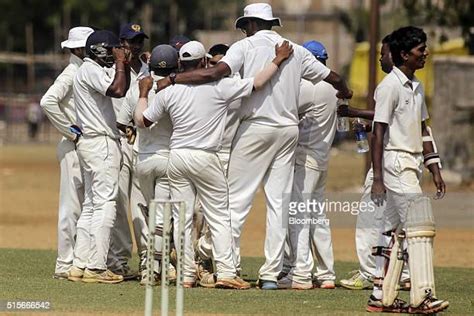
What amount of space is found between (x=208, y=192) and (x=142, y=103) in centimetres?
102

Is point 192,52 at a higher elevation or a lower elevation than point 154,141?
higher

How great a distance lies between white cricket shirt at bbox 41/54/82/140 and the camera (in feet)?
44.6

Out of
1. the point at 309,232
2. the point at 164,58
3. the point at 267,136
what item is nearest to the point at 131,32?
the point at 164,58

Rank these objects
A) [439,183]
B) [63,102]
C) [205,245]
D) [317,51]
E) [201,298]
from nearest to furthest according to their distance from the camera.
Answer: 1. [439,183]
2. [201,298]
3. [205,245]
4. [317,51]
5. [63,102]

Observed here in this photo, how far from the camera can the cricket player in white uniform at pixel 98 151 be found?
13.1 m

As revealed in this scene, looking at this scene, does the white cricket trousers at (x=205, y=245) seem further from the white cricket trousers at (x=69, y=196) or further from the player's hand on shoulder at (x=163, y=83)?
the player's hand on shoulder at (x=163, y=83)

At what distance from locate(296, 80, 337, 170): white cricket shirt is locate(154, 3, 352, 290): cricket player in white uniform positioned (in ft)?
1.38

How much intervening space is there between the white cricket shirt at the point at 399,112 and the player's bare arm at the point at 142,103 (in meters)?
2.28

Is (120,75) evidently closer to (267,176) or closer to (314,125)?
(267,176)

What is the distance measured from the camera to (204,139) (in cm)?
1246

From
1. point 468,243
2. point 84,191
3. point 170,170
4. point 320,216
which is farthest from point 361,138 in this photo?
point 468,243

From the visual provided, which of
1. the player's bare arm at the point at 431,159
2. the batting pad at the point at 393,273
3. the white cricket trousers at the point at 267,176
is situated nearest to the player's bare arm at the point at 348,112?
the white cricket trousers at the point at 267,176

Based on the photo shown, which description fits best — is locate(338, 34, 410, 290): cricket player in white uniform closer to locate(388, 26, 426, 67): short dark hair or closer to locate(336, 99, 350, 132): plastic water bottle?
locate(336, 99, 350, 132): plastic water bottle

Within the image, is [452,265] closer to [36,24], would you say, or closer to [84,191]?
[84,191]
